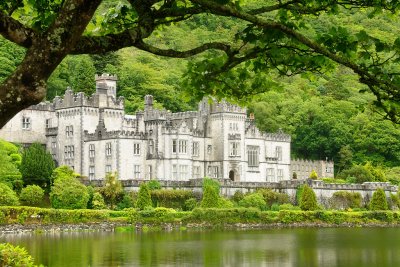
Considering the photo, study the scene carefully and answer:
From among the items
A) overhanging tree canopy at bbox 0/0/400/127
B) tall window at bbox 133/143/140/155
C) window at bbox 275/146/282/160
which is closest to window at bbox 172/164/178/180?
tall window at bbox 133/143/140/155

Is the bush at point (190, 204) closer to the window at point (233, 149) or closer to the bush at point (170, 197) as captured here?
the bush at point (170, 197)

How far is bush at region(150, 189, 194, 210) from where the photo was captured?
67812 millimetres

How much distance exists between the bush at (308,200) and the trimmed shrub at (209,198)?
751 cm

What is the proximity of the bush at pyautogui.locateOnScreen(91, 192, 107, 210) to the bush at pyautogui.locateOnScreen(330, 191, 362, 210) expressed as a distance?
21703mm

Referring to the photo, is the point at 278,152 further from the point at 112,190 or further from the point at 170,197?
the point at 112,190

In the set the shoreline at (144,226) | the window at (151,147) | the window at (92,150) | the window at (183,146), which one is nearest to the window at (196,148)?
the window at (183,146)

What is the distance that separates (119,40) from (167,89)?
312 ft

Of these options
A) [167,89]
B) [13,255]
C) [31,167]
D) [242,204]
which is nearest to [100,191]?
[31,167]

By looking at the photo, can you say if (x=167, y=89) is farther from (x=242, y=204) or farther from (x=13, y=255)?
(x=13, y=255)

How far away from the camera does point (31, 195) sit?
206ft

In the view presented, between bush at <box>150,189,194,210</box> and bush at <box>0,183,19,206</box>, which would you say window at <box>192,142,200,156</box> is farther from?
bush at <box>0,183,19,206</box>

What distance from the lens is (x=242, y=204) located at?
229 ft

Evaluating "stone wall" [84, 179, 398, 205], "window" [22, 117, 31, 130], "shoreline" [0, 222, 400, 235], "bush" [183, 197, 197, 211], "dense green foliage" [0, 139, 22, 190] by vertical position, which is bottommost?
"shoreline" [0, 222, 400, 235]

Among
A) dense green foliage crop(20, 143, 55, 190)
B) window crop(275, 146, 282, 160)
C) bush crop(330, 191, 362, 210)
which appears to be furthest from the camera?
window crop(275, 146, 282, 160)
